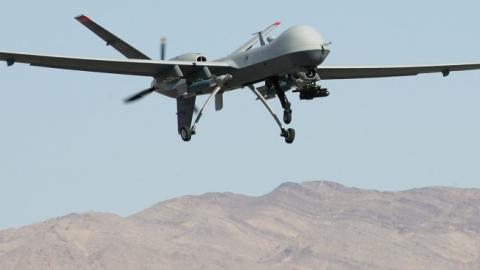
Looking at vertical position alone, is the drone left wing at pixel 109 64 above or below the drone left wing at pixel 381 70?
above

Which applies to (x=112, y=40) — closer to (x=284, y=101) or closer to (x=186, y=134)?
(x=186, y=134)

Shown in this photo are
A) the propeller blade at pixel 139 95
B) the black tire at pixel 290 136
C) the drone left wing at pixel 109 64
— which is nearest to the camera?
the drone left wing at pixel 109 64

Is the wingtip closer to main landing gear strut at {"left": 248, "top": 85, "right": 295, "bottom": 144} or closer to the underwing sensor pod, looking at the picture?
the underwing sensor pod

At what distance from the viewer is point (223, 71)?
48.8m

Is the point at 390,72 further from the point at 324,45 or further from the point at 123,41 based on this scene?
the point at 123,41

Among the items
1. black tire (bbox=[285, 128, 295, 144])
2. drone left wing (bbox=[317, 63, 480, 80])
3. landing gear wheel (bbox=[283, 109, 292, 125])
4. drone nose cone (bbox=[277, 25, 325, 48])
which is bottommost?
black tire (bbox=[285, 128, 295, 144])

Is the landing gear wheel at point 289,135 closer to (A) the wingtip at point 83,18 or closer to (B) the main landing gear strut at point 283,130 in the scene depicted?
(B) the main landing gear strut at point 283,130

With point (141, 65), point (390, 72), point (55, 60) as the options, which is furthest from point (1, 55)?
point (390, 72)

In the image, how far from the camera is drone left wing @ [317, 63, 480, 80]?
51.9 metres

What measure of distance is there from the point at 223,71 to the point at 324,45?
5084 millimetres

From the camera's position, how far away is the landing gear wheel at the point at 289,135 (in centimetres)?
4859

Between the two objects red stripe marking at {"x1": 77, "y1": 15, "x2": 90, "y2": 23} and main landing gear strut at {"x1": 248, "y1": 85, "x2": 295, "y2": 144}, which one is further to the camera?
red stripe marking at {"x1": 77, "y1": 15, "x2": 90, "y2": 23}

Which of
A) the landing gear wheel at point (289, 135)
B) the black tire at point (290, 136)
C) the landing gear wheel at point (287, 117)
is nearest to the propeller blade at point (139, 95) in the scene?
the landing gear wheel at point (287, 117)

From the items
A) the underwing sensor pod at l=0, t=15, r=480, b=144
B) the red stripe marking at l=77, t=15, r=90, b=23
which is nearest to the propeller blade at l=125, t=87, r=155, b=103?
the underwing sensor pod at l=0, t=15, r=480, b=144
